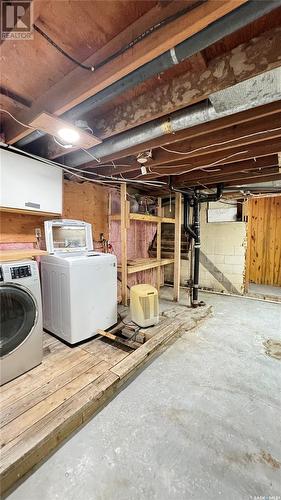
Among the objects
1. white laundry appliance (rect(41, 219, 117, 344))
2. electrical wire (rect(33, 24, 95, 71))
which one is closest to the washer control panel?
white laundry appliance (rect(41, 219, 117, 344))

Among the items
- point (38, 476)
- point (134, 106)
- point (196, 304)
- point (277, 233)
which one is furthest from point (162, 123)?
point (277, 233)

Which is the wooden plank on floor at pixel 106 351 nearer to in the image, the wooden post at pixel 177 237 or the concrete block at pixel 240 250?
the wooden post at pixel 177 237

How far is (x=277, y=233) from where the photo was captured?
478cm

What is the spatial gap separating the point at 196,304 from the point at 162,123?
2739 mm

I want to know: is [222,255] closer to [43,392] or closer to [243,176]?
[243,176]

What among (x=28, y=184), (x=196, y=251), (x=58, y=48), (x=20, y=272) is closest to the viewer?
(x=58, y=48)

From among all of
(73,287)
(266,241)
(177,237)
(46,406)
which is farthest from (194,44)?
(266,241)

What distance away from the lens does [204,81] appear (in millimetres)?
1148

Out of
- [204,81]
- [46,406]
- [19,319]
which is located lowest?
[46,406]

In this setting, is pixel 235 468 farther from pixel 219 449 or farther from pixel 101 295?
pixel 101 295

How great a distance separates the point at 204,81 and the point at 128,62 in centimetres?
45

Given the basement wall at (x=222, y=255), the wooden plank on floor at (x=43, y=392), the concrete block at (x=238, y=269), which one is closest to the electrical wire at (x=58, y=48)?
the wooden plank on floor at (x=43, y=392)

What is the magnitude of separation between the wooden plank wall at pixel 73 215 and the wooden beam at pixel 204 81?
146cm

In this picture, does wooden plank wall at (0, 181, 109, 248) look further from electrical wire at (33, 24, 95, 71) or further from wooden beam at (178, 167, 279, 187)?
electrical wire at (33, 24, 95, 71)
